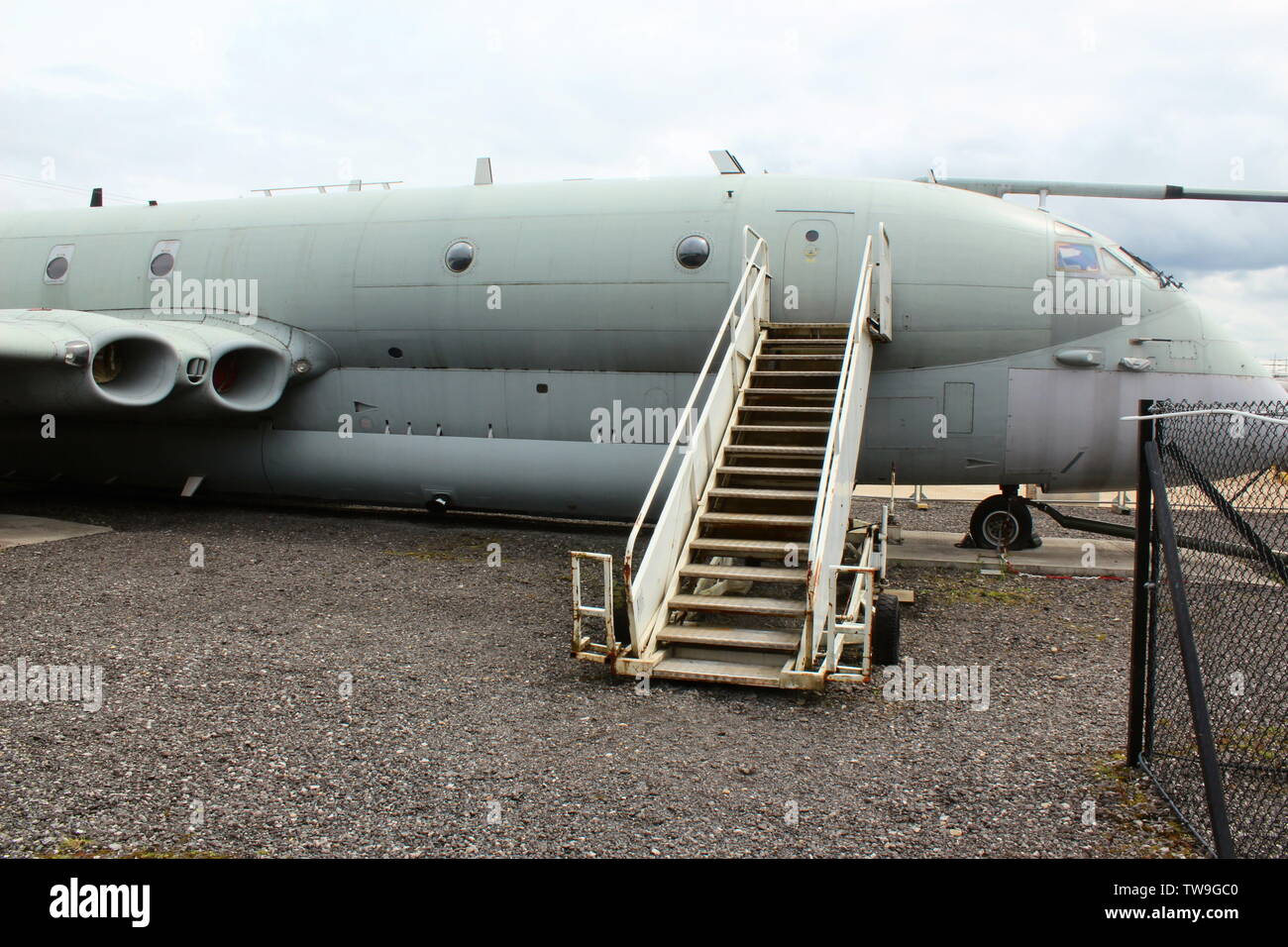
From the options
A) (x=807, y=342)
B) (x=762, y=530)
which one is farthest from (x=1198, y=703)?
(x=807, y=342)

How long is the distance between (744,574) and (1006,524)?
6042 millimetres

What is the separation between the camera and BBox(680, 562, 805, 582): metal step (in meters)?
7.44

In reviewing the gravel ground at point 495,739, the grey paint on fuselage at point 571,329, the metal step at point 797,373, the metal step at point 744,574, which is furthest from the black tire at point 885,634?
the grey paint on fuselage at point 571,329

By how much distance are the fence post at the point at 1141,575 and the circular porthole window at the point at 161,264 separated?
12576 millimetres

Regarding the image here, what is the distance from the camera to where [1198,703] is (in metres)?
4.43

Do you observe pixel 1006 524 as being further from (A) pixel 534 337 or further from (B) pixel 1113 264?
(A) pixel 534 337

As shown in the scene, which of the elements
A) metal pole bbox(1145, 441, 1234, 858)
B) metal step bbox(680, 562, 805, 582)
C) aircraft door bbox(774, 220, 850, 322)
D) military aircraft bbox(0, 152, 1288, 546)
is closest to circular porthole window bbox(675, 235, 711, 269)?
military aircraft bbox(0, 152, 1288, 546)

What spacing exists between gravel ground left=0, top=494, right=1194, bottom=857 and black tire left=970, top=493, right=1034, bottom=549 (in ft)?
7.55

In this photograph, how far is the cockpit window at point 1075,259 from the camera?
10.5 meters

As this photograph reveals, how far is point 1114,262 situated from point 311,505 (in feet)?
37.8

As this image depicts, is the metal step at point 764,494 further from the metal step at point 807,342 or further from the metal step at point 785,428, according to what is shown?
the metal step at point 807,342

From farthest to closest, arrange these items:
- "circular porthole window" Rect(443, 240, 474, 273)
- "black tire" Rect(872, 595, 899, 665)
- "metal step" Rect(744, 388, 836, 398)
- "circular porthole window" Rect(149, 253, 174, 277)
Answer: "circular porthole window" Rect(149, 253, 174, 277), "circular porthole window" Rect(443, 240, 474, 273), "metal step" Rect(744, 388, 836, 398), "black tire" Rect(872, 595, 899, 665)

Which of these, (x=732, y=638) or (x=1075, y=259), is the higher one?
(x=1075, y=259)

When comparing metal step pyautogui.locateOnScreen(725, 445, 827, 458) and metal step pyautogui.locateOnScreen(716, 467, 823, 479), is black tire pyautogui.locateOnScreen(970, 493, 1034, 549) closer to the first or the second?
metal step pyautogui.locateOnScreen(725, 445, 827, 458)
